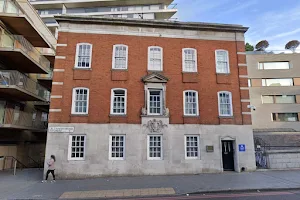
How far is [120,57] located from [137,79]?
2180mm

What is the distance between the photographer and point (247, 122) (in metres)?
16.5

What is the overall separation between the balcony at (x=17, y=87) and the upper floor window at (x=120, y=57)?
735cm

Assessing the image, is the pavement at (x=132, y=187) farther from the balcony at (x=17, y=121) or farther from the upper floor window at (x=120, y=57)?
the upper floor window at (x=120, y=57)

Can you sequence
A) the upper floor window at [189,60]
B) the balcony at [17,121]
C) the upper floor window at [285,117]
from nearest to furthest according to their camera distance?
the balcony at [17,121]
the upper floor window at [189,60]
the upper floor window at [285,117]

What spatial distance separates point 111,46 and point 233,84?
1000cm

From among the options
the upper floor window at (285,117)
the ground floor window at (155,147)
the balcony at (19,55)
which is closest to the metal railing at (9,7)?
the balcony at (19,55)

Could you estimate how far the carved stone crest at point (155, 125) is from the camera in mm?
15477

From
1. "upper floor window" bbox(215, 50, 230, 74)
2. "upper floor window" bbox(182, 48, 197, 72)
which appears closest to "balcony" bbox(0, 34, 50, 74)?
"upper floor window" bbox(182, 48, 197, 72)

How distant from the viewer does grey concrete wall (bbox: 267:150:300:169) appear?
634 inches

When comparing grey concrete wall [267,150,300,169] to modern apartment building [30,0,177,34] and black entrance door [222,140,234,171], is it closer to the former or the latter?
black entrance door [222,140,234,171]

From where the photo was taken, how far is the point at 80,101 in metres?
15.5

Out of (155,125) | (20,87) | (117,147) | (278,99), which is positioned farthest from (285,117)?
(20,87)

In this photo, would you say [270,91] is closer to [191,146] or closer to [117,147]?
[191,146]

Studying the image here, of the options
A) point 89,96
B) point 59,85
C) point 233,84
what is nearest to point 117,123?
point 89,96
